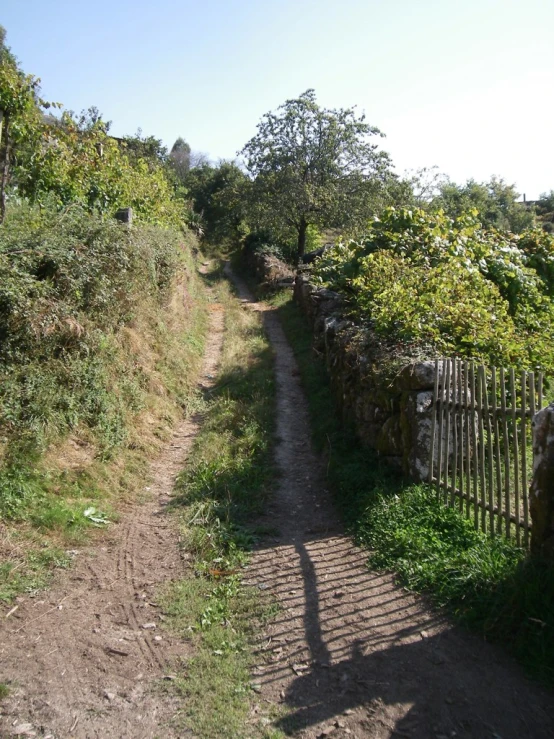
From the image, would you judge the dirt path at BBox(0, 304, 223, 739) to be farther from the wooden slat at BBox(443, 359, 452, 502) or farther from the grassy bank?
the wooden slat at BBox(443, 359, 452, 502)

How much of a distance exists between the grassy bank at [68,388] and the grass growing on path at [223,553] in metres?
0.81

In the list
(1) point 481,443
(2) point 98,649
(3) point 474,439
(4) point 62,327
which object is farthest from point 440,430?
(4) point 62,327

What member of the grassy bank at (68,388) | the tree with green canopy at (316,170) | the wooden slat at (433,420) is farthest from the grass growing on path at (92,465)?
the tree with green canopy at (316,170)

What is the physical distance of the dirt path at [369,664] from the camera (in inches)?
144

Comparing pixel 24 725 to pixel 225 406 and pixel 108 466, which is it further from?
pixel 225 406

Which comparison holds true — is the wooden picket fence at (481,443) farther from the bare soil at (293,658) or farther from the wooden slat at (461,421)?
the bare soil at (293,658)

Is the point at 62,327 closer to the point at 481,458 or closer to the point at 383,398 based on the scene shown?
the point at 383,398

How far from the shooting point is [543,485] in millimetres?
4527

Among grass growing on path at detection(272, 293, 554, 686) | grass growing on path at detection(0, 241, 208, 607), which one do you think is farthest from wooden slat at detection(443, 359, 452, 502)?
grass growing on path at detection(0, 241, 208, 607)

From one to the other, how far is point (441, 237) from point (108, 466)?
7680 mm

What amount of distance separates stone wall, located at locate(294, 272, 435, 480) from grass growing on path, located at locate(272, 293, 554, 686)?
0.78ft

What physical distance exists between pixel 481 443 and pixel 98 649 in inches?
146

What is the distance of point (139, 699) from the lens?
3.87 m

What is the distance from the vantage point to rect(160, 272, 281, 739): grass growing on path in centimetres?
386
